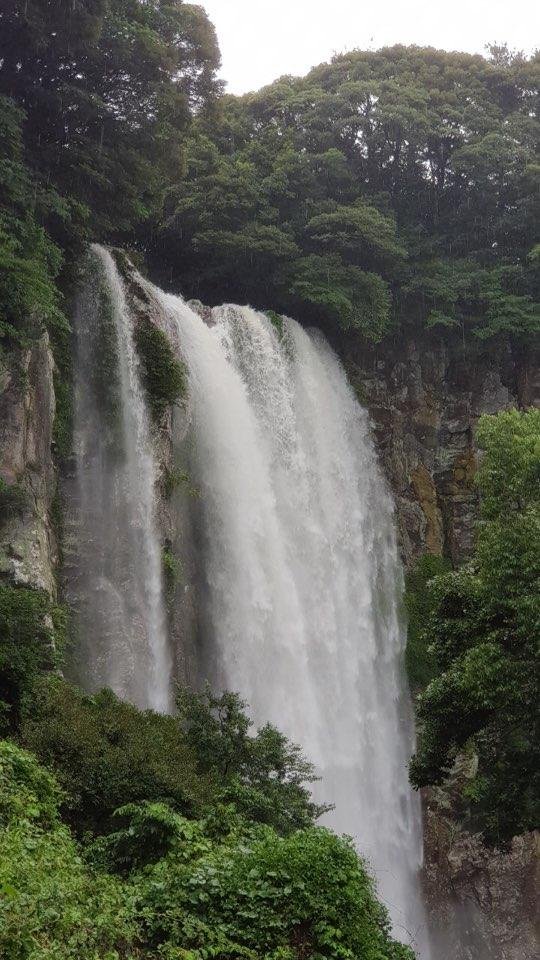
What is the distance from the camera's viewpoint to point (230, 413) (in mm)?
19922

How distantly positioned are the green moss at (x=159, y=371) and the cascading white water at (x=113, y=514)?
0.20 metres

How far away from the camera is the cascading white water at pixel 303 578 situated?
18281 millimetres

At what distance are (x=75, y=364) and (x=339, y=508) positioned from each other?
27.6ft

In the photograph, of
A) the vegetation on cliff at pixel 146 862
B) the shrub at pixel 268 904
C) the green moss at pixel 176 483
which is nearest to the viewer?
the vegetation on cliff at pixel 146 862

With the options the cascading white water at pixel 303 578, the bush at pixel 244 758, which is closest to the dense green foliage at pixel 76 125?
the cascading white water at pixel 303 578

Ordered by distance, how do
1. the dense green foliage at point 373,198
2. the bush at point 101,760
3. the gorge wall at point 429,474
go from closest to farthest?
the bush at point 101,760
the gorge wall at point 429,474
the dense green foliage at point 373,198

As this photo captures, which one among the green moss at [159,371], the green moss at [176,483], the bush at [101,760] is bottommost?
Answer: the bush at [101,760]

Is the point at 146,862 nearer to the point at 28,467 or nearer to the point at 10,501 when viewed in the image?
the point at 10,501

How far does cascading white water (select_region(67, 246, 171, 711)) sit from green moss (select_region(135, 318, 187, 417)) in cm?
20

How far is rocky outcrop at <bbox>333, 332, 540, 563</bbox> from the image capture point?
83.5 feet

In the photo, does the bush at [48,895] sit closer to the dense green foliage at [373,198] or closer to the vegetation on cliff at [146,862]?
the vegetation on cliff at [146,862]

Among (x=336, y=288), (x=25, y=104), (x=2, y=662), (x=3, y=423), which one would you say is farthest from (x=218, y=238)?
(x=2, y=662)

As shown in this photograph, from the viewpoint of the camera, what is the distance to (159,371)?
1745cm

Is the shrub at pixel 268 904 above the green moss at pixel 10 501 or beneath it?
beneath
